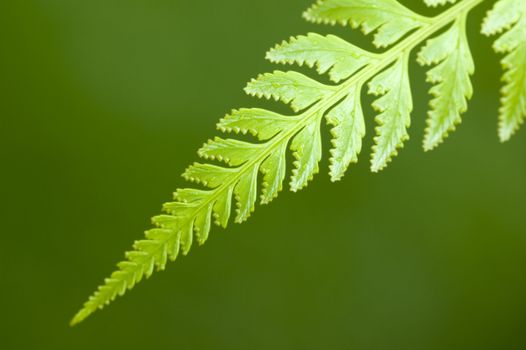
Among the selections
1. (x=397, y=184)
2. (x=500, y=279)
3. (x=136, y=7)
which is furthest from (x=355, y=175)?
(x=136, y=7)

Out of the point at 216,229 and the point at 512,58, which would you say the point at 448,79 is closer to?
the point at 512,58

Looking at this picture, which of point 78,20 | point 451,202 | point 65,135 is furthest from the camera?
point 451,202

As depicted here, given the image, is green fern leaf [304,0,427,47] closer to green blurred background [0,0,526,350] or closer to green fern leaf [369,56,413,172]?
green fern leaf [369,56,413,172]

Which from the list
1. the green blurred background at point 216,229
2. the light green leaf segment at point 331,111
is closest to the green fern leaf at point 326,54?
the light green leaf segment at point 331,111

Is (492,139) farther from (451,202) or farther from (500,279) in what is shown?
(500,279)

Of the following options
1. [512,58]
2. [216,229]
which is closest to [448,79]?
[512,58]

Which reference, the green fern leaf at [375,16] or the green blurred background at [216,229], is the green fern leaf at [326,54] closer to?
the green fern leaf at [375,16]

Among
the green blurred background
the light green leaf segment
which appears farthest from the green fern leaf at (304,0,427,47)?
the green blurred background
